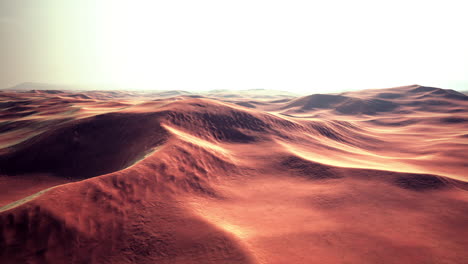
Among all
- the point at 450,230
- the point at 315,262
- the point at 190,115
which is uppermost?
the point at 190,115

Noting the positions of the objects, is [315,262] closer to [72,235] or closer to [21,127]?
[72,235]

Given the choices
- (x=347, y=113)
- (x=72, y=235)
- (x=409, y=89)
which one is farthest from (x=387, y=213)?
(x=409, y=89)

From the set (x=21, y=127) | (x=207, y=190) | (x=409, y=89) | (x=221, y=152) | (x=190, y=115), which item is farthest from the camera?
(x=409, y=89)

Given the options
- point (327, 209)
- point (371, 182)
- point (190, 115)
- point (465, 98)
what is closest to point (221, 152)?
point (190, 115)

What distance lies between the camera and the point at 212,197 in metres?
8.51

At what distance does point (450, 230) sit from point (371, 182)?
10.0 feet

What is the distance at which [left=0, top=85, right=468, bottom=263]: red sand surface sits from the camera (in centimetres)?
547

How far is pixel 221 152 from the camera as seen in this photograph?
1201cm

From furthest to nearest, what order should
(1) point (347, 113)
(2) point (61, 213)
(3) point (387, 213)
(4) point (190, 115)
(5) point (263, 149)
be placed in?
(1) point (347, 113) < (4) point (190, 115) < (5) point (263, 149) < (3) point (387, 213) < (2) point (61, 213)

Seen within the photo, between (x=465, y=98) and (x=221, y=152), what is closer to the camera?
(x=221, y=152)

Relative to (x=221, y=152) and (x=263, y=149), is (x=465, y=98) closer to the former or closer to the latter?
(x=263, y=149)

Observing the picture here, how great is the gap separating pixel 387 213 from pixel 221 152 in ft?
24.7

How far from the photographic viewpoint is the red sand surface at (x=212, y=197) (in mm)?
5473

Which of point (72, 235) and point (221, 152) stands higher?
point (221, 152)
